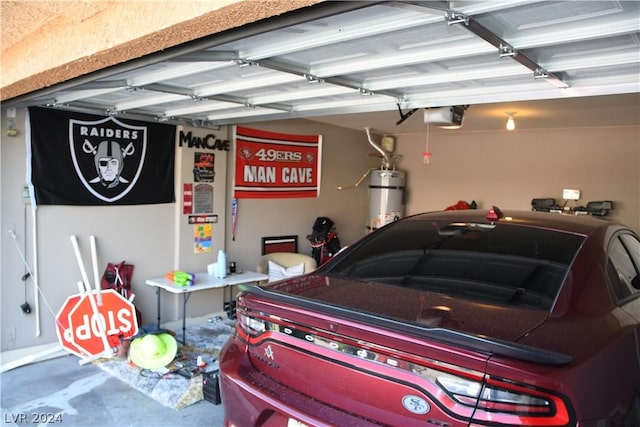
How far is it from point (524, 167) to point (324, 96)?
15.2 feet

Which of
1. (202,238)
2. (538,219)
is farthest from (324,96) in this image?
(202,238)

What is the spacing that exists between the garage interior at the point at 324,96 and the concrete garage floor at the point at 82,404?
603mm

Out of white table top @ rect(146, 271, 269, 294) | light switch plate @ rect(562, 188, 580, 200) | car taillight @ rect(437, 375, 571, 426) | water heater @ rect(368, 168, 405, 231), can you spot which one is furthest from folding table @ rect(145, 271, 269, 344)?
light switch plate @ rect(562, 188, 580, 200)

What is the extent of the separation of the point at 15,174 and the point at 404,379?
158 inches

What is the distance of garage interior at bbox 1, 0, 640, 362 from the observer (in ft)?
6.60

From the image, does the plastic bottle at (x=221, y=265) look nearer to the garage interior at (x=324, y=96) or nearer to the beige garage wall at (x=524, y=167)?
the garage interior at (x=324, y=96)

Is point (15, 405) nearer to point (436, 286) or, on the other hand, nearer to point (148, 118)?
point (148, 118)

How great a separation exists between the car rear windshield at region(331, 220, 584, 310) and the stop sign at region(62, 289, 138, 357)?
118 inches

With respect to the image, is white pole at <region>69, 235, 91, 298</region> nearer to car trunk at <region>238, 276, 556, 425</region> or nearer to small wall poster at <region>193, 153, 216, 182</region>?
small wall poster at <region>193, 153, 216, 182</region>

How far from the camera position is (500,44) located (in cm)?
219

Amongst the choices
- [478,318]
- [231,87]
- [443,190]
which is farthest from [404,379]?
[443,190]

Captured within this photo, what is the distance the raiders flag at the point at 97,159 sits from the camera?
4277mm

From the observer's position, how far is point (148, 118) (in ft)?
16.2

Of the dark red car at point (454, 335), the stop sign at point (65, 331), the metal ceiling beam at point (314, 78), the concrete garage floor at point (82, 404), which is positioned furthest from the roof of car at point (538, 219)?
the stop sign at point (65, 331)
